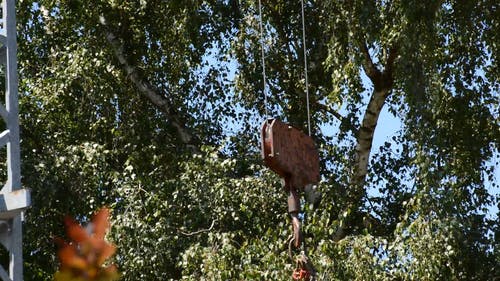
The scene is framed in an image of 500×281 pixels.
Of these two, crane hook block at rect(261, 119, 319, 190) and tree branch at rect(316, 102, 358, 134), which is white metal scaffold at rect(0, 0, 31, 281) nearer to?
crane hook block at rect(261, 119, 319, 190)

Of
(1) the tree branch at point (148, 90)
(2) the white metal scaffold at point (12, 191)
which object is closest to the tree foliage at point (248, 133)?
(1) the tree branch at point (148, 90)

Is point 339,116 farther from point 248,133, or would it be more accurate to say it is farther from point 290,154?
point 290,154

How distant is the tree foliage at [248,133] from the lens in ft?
31.3

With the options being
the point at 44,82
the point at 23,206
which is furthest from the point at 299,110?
the point at 23,206

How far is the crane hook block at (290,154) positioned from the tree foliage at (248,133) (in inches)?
194

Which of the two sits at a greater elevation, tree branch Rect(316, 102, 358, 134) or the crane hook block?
tree branch Rect(316, 102, 358, 134)

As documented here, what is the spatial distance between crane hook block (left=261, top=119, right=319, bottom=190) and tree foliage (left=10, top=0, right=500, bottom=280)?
4.92 meters

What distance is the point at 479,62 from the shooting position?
1096 centimetres

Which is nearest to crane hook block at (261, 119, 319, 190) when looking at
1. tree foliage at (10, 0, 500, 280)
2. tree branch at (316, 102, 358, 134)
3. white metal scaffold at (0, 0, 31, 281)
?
white metal scaffold at (0, 0, 31, 281)

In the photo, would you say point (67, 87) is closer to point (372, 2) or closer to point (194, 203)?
point (194, 203)

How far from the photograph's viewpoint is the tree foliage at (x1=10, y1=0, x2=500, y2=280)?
955 cm

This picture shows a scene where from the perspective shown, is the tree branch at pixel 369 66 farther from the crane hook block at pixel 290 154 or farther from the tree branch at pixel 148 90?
the crane hook block at pixel 290 154

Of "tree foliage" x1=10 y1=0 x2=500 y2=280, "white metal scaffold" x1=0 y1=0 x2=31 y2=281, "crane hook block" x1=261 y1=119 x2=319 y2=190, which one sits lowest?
"crane hook block" x1=261 y1=119 x2=319 y2=190

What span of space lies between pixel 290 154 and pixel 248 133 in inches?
301
